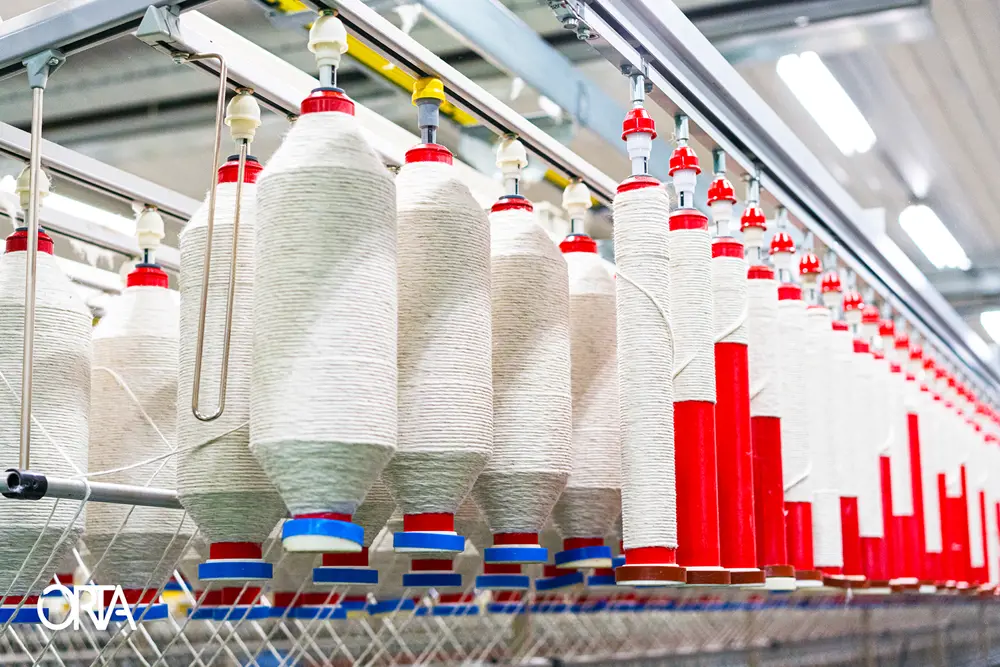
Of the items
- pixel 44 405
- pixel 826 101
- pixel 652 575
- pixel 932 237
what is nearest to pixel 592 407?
pixel 652 575

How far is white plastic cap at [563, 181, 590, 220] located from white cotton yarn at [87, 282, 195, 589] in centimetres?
51

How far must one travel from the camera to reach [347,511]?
92 centimetres

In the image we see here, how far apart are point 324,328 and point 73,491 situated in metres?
0.26

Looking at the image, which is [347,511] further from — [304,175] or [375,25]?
[375,25]

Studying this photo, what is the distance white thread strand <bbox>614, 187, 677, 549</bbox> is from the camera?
122 cm

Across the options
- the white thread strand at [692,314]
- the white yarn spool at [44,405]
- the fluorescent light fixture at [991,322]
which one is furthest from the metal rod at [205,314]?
the fluorescent light fixture at [991,322]

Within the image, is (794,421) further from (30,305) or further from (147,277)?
(30,305)

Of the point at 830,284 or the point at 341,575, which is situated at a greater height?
the point at 830,284

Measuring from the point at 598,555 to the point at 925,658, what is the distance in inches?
125

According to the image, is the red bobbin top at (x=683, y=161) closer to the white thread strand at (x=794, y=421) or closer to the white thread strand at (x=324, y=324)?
the white thread strand at (x=794, y=421)

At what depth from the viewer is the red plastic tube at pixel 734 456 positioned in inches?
54.9

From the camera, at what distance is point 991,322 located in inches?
195

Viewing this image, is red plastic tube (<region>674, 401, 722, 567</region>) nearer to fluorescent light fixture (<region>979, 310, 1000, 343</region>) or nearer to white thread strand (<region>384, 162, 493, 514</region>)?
white thread strand (<region>384, 162, 493, 514</region>)

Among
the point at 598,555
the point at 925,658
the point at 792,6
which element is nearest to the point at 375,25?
the point at 598,555
